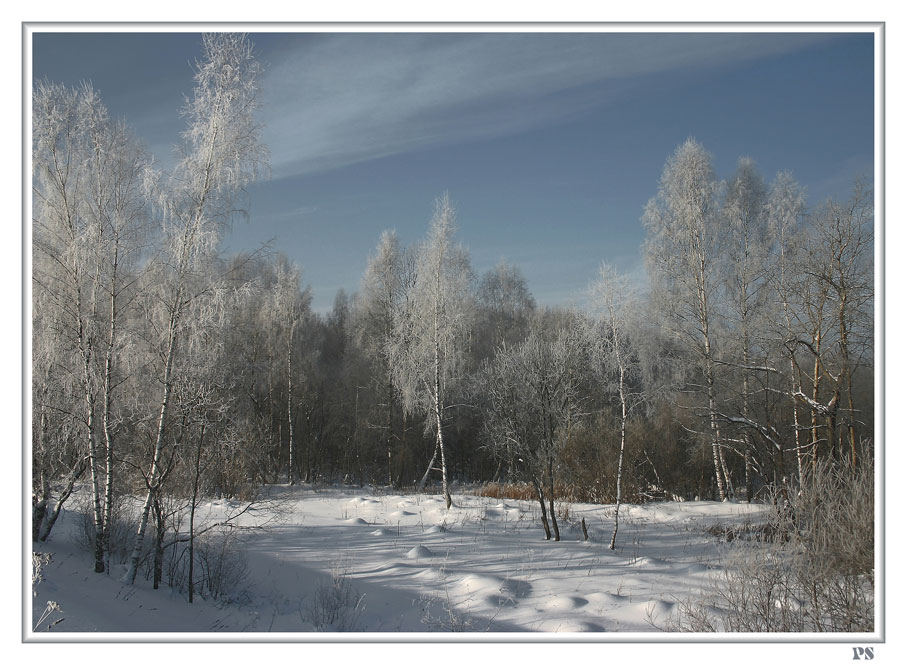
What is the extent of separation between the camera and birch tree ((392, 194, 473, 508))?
1372 centimetres

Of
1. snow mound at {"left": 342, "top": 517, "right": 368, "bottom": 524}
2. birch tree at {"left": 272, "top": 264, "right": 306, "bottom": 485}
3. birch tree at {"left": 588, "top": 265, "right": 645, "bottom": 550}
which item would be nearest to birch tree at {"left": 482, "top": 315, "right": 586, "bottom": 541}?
birch tree at {"left": 588, "top": 265, "right": 645, "bottom": 550}

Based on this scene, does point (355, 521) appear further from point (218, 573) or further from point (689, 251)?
point (689, 251)

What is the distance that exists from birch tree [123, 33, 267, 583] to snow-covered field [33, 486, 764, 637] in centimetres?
154

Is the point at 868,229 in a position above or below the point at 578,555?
above

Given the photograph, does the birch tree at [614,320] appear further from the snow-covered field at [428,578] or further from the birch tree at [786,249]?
the birch tree at [786,249]

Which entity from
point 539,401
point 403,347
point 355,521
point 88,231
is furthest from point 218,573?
point 403,347

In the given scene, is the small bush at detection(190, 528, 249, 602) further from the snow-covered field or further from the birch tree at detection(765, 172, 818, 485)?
the birch tree at detection(765, 172, 818, 485)

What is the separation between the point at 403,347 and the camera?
15.6 metres

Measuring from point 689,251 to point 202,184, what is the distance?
1149 cm

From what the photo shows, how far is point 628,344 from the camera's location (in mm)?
9328
